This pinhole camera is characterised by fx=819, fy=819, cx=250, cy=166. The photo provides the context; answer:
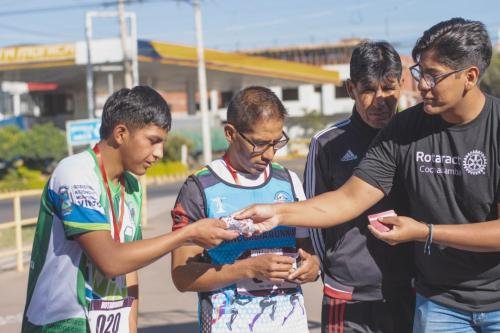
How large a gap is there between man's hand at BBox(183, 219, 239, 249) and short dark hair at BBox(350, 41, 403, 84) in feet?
4.06

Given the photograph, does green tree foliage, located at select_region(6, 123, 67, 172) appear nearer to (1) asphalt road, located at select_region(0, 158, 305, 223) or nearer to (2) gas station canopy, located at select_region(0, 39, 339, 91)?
(2) gas station canopy, located at select_region(0, 39, 339, 91)

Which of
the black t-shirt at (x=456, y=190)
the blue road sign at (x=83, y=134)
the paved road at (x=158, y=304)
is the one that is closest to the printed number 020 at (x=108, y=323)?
the black t-shirt at (x=456, y=190)

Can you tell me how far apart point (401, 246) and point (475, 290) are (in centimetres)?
65

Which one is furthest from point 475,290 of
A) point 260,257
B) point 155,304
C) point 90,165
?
point 155,304

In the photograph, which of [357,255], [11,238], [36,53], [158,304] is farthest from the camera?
[36,53]

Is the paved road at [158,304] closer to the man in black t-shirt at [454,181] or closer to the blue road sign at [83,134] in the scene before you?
the man in black t-shirt at [454,181]

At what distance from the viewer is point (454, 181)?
3.37 m

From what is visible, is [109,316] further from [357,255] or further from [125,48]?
[125,48]

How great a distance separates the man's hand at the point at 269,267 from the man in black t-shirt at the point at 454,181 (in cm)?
13

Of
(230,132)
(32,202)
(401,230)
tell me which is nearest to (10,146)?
(32,202)

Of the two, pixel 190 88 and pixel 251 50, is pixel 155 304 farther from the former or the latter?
pixel 251 50

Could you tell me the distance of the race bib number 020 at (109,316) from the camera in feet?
10.9

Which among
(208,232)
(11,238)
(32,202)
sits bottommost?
(32,202)

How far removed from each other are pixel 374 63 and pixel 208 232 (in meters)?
1.36
